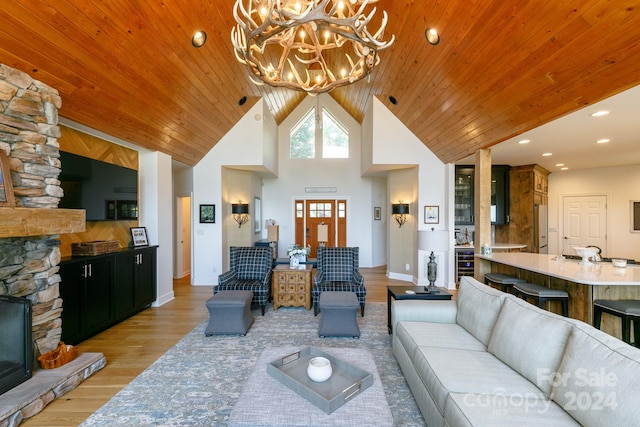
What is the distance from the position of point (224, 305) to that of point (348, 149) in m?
5.67

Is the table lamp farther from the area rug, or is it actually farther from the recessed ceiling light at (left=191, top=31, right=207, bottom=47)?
the recessed ceiling light at (left=191, top=31, right=207, bottom=47)

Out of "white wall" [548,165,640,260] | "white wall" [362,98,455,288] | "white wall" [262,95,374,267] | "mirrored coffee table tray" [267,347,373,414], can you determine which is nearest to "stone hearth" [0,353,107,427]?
"mirrored coffee table tray" [267,347,373,414]

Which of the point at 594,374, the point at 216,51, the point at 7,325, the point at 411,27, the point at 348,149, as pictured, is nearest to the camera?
the point at 594,374

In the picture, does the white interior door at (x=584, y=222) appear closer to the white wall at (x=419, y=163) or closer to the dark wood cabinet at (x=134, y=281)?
the white wall at (x=419, y=163)

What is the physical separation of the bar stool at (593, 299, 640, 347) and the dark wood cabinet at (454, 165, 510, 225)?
3389 millimetres

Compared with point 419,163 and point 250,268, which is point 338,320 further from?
point 419,163

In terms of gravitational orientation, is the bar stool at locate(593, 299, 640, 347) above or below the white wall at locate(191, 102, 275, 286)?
below

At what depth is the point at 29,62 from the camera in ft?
7.89

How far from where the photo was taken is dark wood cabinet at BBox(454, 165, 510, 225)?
6094 millimetres

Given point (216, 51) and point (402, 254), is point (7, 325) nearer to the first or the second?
point (216, 51)

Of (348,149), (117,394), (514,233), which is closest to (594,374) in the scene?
(117,394)

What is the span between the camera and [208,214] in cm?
593

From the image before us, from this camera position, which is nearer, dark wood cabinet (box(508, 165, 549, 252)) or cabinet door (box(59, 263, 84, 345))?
cabinet door (box(59, 263, 84, 345))

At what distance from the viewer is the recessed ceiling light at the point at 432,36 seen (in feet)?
10.3
